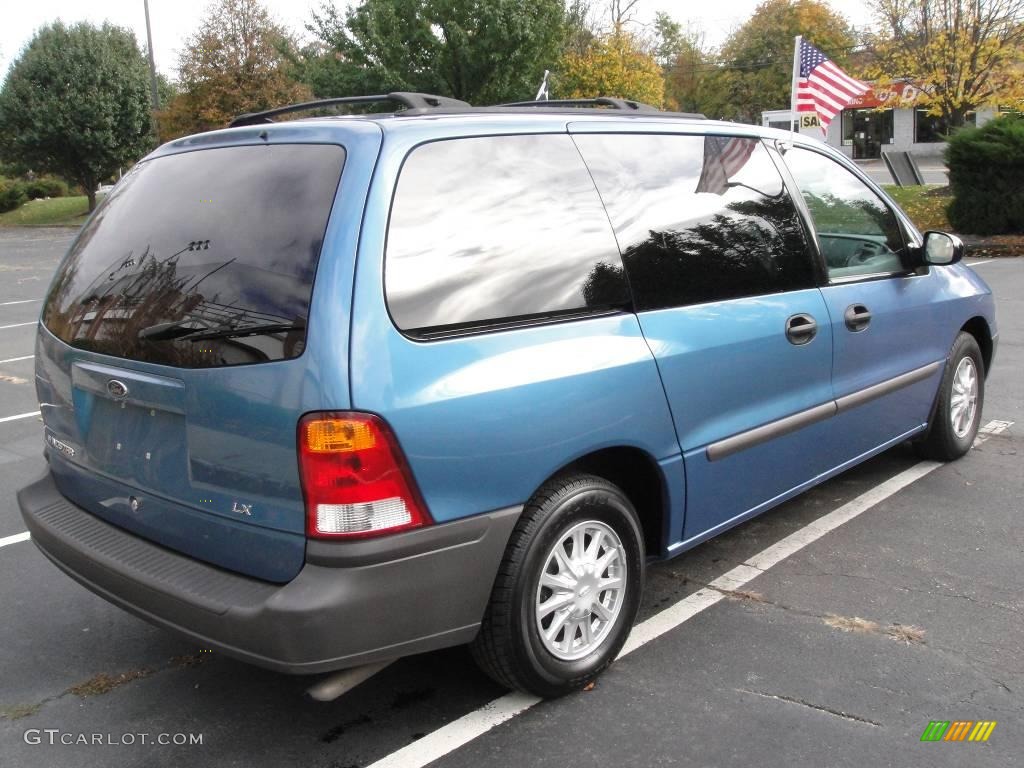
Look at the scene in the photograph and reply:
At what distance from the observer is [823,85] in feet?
37.1

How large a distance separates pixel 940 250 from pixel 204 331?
352cm

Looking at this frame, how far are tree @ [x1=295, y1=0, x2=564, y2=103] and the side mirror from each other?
25505 mm

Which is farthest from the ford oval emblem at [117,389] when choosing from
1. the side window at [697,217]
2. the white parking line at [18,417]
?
the white parking line at [18,417]

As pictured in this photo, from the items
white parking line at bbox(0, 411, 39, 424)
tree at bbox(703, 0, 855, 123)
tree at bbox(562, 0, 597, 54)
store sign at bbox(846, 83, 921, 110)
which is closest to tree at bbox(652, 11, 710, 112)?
tree at bbox(703, 0, 855, 123)

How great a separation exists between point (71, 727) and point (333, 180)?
1878 millimetres

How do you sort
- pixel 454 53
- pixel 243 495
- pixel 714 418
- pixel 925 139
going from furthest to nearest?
pixel 925 139, pixel 454 53, pixel 714 418, pixel 243 495

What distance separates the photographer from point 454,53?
2941cm

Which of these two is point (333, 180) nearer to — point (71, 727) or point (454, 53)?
point (71, 727)

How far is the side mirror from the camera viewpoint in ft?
15.3

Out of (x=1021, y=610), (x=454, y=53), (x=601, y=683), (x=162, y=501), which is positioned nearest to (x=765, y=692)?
(x=601, y=683)

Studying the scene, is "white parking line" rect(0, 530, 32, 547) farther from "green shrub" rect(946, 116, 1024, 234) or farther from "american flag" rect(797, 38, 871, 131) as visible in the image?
"green shrub" rect(946, 116, 1024, 234)

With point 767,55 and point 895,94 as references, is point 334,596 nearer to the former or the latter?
point 895,94

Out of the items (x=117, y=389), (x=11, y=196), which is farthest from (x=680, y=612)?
(x=11, y=196)

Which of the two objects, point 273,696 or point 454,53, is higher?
point 454,53
